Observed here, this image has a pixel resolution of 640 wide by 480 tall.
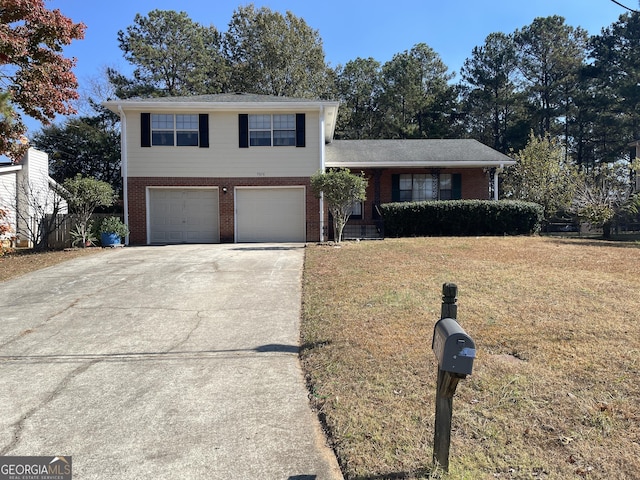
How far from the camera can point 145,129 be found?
16531 mm

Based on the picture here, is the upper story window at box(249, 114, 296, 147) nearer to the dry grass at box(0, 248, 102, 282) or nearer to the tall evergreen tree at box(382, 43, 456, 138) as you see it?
the dry grass at box(0, 248, 102, 282)

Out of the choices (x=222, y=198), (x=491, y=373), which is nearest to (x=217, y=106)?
(x=222, y=198)

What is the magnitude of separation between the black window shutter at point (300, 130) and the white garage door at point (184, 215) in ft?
11.9

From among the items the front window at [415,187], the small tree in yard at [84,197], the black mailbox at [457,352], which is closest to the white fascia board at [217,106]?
the small tree in yard at [84,197]

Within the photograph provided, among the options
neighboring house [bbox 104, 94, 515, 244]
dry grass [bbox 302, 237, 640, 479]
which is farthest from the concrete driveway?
neighboring house [bbox 104, 94, 515, 244]

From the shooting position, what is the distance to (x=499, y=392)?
381 cm

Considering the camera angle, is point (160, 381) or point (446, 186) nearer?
point (160, 381)

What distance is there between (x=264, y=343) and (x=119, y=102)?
1375 centimetres

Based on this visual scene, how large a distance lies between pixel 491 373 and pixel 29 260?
12.5m

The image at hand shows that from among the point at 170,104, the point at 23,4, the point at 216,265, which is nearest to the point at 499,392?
the point at 216,265

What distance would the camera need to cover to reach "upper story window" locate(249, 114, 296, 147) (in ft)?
55.1

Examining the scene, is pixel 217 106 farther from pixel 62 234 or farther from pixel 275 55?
pixel 275 55

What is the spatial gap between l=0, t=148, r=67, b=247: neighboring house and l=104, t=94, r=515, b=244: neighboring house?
3065 millimetres

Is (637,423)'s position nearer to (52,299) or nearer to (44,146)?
(52,299)
